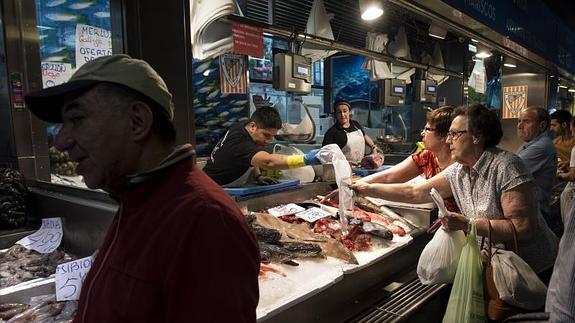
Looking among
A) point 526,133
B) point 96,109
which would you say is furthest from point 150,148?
point 526,133

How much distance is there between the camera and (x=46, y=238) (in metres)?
2.43

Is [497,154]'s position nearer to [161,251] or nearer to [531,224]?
[531,224]

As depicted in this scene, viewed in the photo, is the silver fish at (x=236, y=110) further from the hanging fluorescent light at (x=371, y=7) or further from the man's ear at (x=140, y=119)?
the man's ear at (x=140, y=119)

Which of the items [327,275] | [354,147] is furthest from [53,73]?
[354,147]

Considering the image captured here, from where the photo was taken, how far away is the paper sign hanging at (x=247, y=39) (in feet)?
10.2

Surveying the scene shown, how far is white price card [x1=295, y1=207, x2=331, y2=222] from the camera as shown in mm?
3033

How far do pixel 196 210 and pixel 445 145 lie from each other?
2.86 m

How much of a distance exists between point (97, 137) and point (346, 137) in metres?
5.53

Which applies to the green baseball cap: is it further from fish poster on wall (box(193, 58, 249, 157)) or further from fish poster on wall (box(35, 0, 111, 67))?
fish poster on wall (box(193, 58, 249, 157))

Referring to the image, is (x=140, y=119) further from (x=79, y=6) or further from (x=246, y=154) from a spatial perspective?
(x=79, y=6)

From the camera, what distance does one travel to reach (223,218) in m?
0.91

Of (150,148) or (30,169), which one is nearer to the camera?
(150,148)

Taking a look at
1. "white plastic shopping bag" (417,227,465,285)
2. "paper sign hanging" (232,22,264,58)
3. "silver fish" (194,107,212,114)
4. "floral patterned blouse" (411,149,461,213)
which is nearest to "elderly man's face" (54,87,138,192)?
"white plastic shopping bag" (417,227,465,285)

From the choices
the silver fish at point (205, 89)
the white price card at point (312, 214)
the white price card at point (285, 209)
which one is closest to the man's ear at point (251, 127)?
the white price card at point (285, 209)
